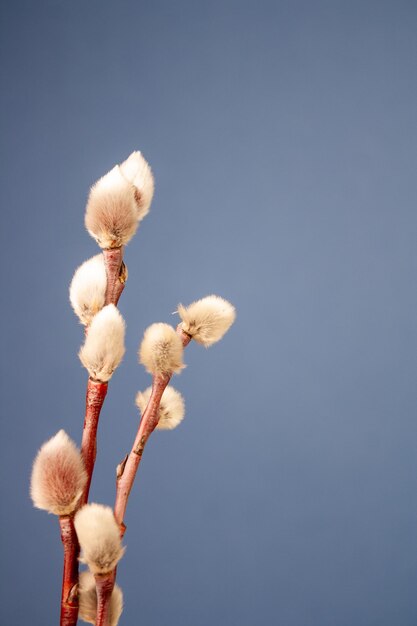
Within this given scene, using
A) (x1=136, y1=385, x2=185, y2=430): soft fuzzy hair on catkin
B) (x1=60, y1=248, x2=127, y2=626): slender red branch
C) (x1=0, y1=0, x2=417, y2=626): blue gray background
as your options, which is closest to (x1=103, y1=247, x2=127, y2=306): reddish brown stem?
(x1=60, y1=248, x2=127, y2=626): slender red branch

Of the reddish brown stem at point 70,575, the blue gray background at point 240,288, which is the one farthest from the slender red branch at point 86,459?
the blue gray background at point 240,288

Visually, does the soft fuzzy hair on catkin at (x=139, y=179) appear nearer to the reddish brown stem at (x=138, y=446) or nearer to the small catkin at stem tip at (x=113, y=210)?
the small catkin at stem tip at (x=113, y=210)

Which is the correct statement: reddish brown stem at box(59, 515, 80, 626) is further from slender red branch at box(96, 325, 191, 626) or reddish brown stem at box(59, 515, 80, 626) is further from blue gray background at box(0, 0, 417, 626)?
blue gray background at box(0, 0, 417, 626)

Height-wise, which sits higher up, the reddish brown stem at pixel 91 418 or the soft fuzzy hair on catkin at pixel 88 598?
the reddish brown stem at pixel 91 418

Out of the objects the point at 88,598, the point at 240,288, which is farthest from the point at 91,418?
the point at 240,288

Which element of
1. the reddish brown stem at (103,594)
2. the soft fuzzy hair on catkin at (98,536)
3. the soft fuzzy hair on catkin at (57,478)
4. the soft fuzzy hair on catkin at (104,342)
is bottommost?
the reddish brown stem at (103,594)

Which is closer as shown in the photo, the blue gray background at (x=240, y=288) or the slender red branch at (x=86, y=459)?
the slender red branch at (x=86, y=459)

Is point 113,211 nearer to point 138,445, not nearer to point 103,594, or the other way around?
point 138,445
